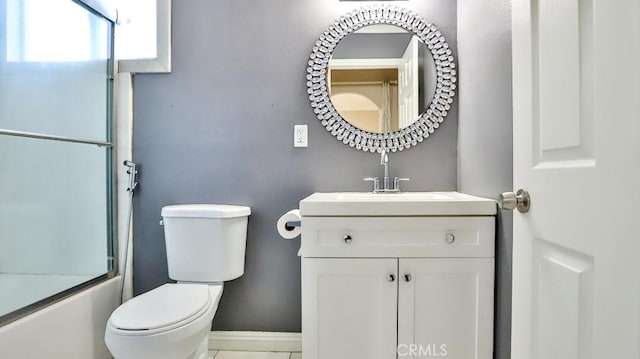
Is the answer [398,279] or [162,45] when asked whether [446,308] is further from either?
[162,45]

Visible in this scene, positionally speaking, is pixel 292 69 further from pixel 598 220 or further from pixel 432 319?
pixel 598 220

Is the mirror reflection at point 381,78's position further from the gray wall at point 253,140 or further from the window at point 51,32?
the window at point 51,32

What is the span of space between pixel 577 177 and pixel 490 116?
2.73 ft

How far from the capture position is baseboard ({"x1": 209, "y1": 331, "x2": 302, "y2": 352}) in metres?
1.83

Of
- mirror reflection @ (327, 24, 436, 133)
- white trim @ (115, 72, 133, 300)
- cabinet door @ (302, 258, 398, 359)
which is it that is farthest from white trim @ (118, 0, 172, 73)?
cabinet door @ (302, 258, 398, 359)

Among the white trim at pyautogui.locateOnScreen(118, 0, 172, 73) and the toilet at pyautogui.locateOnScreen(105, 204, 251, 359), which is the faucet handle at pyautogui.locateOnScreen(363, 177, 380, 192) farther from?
the white trim at pyautogui.locateOnScreen(118, 0, 172, 73)

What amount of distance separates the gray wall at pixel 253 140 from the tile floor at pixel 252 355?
12 cm

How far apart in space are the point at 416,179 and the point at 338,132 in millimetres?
467

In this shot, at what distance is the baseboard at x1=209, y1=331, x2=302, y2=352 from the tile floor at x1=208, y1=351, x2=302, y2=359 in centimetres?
2

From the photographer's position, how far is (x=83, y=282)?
1.67 m

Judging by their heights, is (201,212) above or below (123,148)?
below

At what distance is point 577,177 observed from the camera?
0.59 m

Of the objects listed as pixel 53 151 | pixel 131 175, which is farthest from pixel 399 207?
pixel 53 151

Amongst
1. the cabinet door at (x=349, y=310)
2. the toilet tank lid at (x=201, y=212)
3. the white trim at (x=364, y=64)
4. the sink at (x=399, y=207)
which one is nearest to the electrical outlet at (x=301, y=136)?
the white trim at (x=364, y=64)
